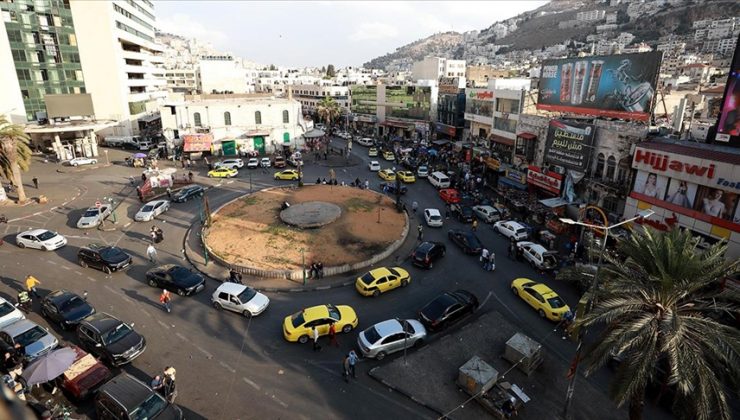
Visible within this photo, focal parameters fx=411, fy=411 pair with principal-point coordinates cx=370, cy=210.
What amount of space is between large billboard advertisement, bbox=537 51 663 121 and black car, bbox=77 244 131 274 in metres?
37.4

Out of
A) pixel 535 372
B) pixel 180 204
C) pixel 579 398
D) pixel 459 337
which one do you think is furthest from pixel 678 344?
pixel 180 204

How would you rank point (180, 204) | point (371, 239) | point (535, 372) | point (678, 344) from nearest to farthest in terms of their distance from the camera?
point (678, 344)
point (535, 372)
point (371, 239)
point (180, 204)

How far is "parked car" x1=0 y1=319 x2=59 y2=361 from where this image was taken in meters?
18.2

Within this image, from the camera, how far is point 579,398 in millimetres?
17078

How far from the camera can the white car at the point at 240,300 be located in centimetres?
2191

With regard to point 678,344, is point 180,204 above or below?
below

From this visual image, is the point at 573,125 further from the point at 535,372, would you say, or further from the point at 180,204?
the point at 180,204

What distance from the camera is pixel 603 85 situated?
3347cm

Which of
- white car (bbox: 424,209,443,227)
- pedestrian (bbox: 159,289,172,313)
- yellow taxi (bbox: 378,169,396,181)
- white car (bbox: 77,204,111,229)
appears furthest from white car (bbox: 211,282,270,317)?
yellow taxi (bbox: 378,169,396,181)

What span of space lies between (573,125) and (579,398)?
24839mm

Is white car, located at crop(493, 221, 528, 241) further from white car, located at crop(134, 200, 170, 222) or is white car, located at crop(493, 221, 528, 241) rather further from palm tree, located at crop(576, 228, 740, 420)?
white car, located at crop(134, 200, 170, 222)

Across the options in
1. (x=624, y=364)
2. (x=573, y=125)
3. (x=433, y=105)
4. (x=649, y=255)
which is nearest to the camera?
(x=624, y=364)

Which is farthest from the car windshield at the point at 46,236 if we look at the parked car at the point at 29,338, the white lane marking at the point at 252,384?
the white lane marking at the point at 252,384

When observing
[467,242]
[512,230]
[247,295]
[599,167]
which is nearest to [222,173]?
[247,295]
